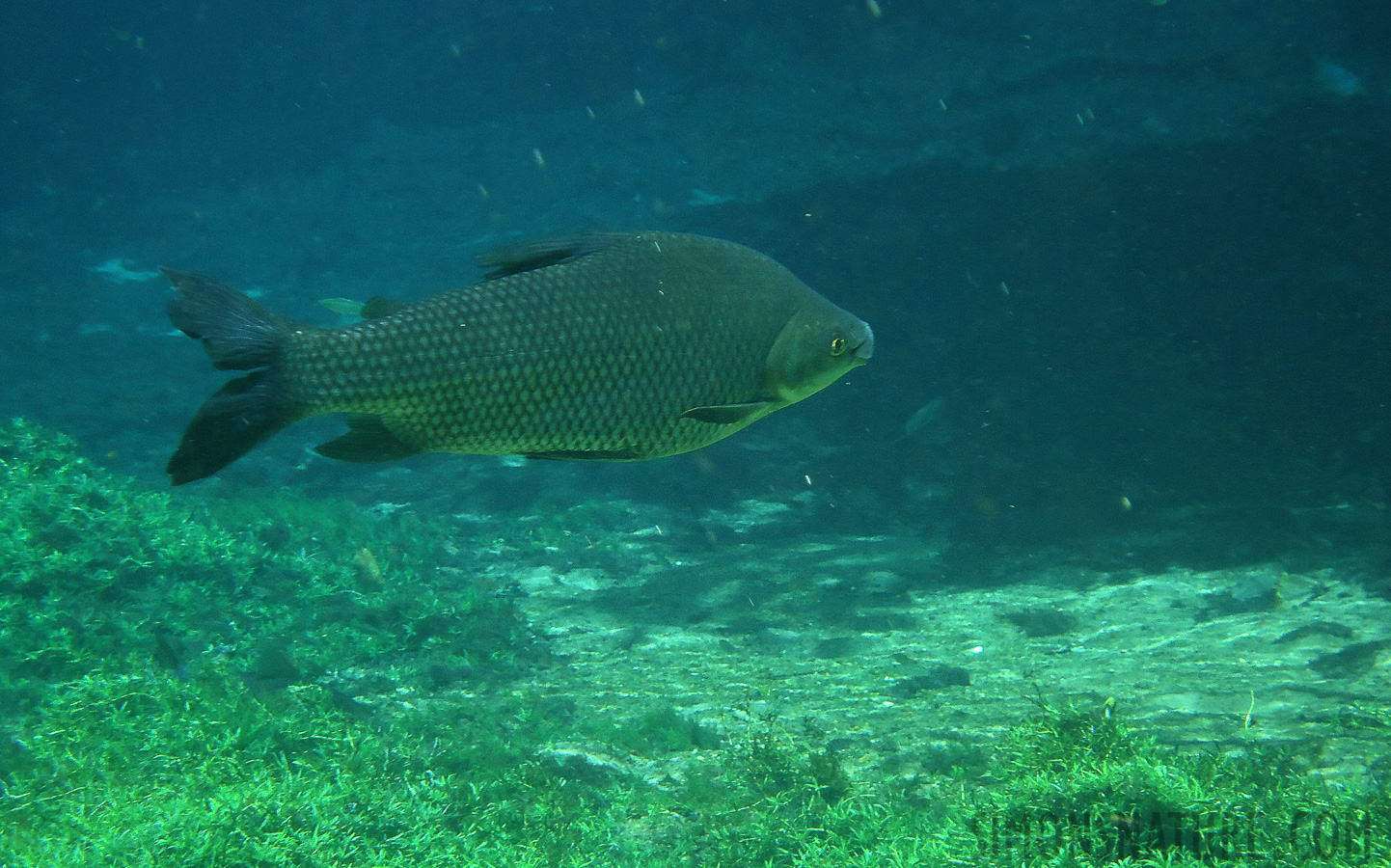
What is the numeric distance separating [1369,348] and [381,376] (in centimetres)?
1521

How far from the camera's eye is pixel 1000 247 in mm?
14328

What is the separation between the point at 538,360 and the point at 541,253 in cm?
48

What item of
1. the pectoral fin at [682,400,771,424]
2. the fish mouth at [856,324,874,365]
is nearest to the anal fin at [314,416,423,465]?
the pectoral fin at [682,400,771,424]

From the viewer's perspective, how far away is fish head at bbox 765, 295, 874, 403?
7.72 ft

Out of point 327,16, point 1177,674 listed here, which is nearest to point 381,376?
point 1177,674

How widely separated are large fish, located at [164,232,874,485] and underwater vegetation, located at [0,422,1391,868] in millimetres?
2283

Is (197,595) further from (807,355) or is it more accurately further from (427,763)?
(807,355)

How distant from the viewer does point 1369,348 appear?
1170 cm

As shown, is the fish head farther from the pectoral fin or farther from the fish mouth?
the pectoral fin

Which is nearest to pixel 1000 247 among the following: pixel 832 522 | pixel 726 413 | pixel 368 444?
pixel 832 522

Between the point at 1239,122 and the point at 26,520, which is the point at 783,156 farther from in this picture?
the point at 26,520

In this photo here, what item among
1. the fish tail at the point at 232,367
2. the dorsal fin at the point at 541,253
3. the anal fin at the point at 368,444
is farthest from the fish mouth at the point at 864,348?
the fish tail at the point at 232,367

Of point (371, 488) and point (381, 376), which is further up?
point (381, 376)

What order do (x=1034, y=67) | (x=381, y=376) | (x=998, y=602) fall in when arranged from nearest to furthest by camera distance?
(x=381, y=376) < (x=998, y=602) < (x=1034, y=67)
